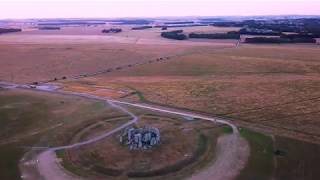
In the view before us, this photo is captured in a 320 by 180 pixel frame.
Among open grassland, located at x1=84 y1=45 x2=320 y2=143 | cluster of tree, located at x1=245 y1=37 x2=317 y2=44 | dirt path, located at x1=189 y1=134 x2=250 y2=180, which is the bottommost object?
dirt path, located at x1=189 y1=134 x2=250 y2=180

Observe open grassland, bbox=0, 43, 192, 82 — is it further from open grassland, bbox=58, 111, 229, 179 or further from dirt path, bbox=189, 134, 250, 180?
dirt path, bbox=189, 134, 250, 180

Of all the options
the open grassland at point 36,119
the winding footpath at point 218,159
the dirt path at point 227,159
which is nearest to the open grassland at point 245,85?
the winding footpath at point 218,159

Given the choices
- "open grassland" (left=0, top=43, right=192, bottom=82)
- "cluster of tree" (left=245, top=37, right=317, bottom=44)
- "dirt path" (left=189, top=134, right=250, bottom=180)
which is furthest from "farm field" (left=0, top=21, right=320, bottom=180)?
"cluster of tree" (left=245, top=37, right=317, bottom=44)

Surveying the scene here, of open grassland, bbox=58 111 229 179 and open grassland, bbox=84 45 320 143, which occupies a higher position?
open grassland, bbox=84 45 320 143

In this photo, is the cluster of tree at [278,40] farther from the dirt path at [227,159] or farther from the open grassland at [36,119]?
the dirt path at [227,159]

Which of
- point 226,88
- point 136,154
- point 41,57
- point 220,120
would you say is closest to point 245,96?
point 226,88

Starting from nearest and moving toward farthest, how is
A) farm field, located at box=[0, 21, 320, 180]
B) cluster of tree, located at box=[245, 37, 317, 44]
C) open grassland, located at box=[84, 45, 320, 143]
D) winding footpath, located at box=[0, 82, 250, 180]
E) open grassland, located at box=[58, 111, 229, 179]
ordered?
winding footpath, located at box=[0, 82, 250, 180]
open grassland, located at box=[58, 111, 229, 179]
farm field, located at box=[0, 21, 320, 180]
open grassland, located at box=[84, 45, 320, 143]
cluster of tree, located at box=[245, 37, 317, 44]

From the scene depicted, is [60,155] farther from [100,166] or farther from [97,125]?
[97,125]
